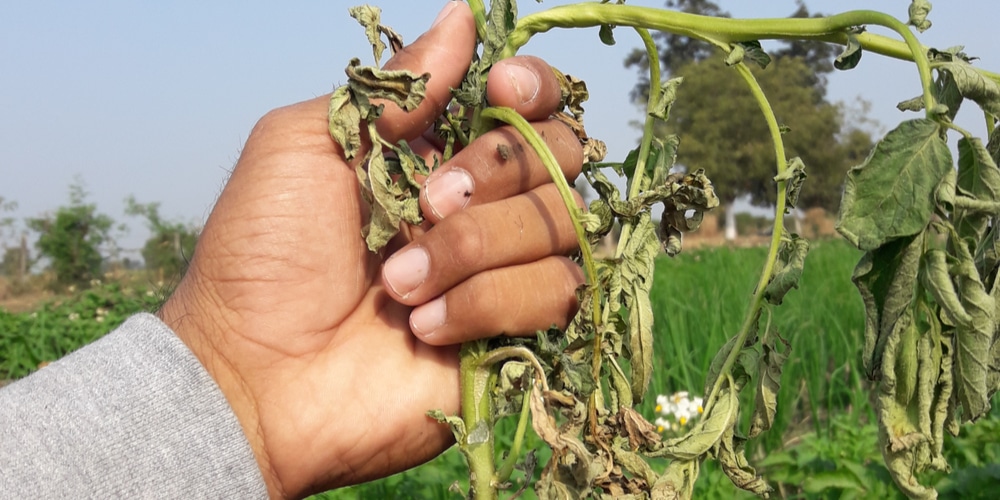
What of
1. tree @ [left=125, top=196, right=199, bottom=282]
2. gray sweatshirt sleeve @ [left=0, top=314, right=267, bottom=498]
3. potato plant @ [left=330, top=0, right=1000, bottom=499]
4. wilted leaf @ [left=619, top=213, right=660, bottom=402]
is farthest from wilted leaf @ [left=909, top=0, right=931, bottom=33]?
tree @ [left=125, top=196, right=199, bottom=282]

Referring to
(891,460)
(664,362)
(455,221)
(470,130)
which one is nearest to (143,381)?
(455,221)

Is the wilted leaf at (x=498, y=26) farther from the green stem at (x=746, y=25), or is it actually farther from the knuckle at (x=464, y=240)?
the knuckle at (x=464, y=240)

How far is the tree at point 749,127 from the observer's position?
1094 inches

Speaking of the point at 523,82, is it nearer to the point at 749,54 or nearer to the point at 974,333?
the point at 749,54

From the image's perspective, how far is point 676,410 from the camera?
10.2 ft

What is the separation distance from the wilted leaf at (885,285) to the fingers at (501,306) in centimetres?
55

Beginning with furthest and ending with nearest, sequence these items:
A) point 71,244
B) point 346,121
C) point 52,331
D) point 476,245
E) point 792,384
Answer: point 71,244 → point 52,331 → point 792,384 → point 476,245 → point 346,121

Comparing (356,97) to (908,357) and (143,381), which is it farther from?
(908,357)

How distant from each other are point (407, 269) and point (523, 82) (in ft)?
1.16

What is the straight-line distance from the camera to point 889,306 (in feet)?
2.86

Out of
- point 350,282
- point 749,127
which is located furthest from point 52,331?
point 749,127

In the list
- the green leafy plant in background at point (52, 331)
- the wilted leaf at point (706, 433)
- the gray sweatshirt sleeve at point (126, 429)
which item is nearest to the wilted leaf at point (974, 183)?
the wilted leaf at point (706, 433)

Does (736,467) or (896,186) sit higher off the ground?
(896,186)

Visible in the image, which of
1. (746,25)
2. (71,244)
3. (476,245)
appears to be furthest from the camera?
(71,244)
